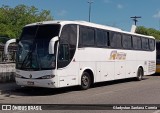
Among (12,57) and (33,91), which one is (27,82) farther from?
(12,57)

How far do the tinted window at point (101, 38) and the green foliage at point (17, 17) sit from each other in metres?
37.6

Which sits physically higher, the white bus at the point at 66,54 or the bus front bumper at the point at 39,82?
the white bus at the point at 66,54

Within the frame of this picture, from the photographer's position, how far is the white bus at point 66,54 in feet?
49.5

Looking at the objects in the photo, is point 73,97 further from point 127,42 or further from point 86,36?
point 127,42

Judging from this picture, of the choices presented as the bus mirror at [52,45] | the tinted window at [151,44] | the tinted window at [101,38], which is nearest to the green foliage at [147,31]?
the tinted window at [151,44]

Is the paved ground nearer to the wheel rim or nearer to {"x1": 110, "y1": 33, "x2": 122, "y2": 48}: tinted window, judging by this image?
the wheel rim

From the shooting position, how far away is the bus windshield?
15.1 meters

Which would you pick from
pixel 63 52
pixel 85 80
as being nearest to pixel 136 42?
pixel 85 80

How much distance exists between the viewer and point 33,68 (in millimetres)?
15273

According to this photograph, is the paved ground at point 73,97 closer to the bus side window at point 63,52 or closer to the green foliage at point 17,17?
the bus side window at point 63,52

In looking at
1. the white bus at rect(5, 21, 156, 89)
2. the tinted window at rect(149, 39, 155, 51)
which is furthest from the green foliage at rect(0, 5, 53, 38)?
the white bus at rect(5, 21, 156, 89)

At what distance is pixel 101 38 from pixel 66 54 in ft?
11.8

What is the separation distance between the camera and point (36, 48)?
15422 millimetres

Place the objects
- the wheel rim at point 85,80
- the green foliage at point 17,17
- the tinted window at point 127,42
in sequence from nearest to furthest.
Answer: the wheel rim at point 85,80, the tinted window at point 127,42, the green foliage at point 17,17
